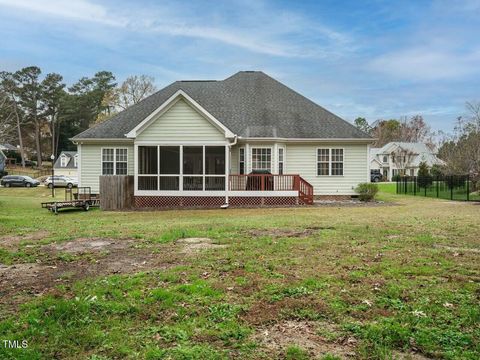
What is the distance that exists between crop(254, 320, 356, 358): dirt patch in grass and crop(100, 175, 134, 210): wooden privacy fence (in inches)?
651

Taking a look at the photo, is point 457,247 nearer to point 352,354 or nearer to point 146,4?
point 352,354

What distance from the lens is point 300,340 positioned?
13.7ft

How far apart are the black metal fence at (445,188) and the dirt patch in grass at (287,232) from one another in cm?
1735

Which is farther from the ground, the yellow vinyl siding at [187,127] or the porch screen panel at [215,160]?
the yellow vinyl siding at [187,127]

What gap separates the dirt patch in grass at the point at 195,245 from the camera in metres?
8.41

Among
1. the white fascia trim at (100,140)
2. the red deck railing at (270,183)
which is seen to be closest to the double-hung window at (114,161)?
the white fascia trim at (100,140)

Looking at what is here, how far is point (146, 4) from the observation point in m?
16.4

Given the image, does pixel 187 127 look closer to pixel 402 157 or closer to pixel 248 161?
pixel 248 161

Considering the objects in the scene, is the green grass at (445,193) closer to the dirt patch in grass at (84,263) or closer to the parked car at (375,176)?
the dirt patch in grass at (84,263)

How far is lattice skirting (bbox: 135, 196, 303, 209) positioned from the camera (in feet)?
67.4

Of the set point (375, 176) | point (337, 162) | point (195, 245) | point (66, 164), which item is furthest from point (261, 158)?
point (66, 164)

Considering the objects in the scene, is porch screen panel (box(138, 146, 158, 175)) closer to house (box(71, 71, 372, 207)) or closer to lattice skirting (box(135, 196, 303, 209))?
house (box(71, 71, 372, 207))

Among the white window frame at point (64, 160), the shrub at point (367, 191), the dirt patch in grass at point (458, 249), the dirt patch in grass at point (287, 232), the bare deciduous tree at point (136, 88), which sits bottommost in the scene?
the dirt patch in grass at point (458, 249)

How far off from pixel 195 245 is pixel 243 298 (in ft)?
12.4
